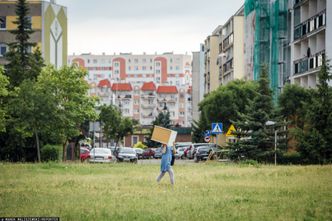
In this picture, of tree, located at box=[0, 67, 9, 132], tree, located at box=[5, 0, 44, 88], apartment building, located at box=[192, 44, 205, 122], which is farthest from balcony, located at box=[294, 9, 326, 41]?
apartment building, located at box=[192, 44, 205, 122]

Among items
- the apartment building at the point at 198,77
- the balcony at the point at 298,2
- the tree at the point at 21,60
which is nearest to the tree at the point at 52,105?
the tree at the point at 21,60

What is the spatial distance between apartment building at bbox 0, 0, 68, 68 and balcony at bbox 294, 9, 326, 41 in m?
32.6

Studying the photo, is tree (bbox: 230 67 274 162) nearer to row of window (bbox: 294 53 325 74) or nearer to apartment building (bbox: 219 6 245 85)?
row of window (bbox: 294 53 325 74)

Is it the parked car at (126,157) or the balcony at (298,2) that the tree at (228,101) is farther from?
the parked car at (126,157)

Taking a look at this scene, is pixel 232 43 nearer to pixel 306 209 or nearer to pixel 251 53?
pixel 251 53

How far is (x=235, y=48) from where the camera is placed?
110875mm

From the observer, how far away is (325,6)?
61344 millimetres

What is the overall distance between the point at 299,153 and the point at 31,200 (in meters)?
34.0

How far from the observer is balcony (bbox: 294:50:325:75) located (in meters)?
62.2

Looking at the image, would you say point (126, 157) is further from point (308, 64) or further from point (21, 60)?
point (308, 64)

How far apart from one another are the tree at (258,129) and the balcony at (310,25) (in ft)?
34.2

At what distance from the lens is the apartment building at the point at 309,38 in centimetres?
6025

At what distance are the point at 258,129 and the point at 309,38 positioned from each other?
15345 mm

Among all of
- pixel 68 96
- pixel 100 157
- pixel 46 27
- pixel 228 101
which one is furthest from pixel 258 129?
pixel 46 27
